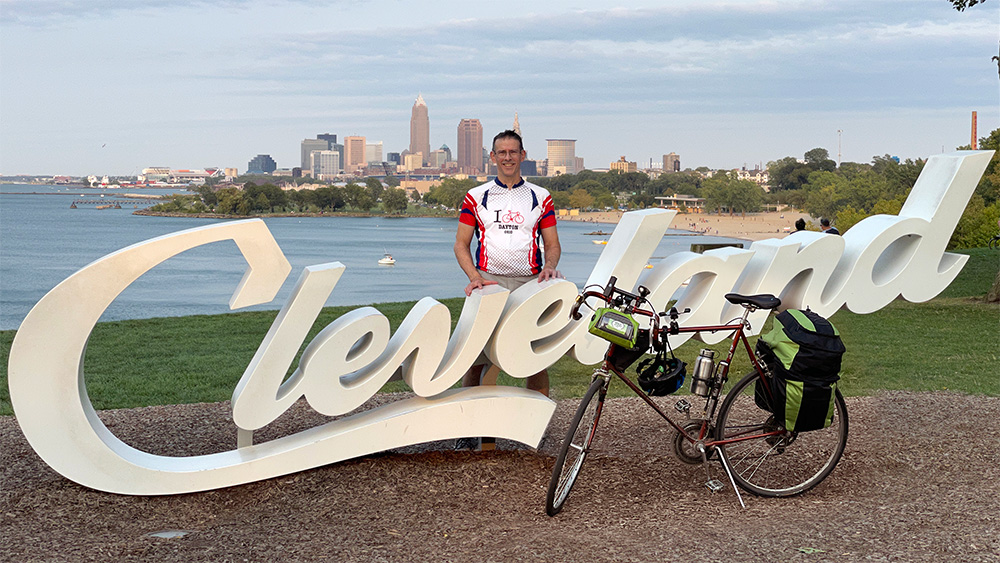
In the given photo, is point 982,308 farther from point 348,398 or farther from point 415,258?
point 415,258

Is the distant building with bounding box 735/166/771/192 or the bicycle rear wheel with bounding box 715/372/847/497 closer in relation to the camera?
the bicycle rear wheel with bounding box 715/372/847/497

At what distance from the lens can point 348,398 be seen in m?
5.92

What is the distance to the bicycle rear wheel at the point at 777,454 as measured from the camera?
227 inches

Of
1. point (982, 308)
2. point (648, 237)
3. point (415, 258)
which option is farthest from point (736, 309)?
point (415, 258)

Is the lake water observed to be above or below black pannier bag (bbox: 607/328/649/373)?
below

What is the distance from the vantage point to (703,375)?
5727mm

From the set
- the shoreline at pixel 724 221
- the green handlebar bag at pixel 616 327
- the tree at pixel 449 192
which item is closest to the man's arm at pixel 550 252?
the green handlebar bag at pixel 616 327

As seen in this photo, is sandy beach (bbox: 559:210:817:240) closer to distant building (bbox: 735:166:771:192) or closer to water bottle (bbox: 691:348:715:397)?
distant building (bbox: 735:166:771:192)

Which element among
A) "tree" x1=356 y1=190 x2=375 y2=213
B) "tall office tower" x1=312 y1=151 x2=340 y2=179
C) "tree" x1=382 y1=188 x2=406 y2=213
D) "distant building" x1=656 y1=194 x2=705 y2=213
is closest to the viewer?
"distant building" x1=656 y1=194 x2=705 y2=213

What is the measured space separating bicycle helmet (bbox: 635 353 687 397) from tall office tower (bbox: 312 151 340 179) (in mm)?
148972

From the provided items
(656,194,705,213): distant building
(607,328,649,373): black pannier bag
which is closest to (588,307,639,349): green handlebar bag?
(607,328,649,373): black pannier bag

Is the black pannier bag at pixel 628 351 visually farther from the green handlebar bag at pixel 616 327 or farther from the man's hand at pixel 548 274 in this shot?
the man's hand at pixel 548 274

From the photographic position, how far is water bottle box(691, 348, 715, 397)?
18.7 ft

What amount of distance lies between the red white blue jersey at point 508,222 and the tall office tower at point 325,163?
148 m
